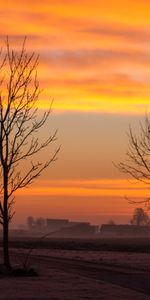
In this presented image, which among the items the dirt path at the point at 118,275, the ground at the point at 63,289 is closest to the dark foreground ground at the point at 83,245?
the dirt path at the point at 118,275

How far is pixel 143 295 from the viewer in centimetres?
2316

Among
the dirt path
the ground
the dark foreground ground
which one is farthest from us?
the dark foreground ground

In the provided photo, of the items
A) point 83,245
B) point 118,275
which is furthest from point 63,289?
point 83,245

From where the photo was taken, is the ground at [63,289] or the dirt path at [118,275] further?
the dirt path at [118,275]

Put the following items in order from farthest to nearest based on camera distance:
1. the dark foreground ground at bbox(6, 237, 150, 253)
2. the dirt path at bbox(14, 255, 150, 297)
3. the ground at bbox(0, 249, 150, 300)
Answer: the dark foreground ground at bbox(6, 237, 150, 253) < the dirt path at bbox(14, 255, 150, 297) < the ground at bbox(0, 249, 150, 300)

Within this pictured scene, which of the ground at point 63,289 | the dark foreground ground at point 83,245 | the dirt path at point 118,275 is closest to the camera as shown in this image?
the ground at point 63,289

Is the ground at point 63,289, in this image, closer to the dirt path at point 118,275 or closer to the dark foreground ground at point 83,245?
the dirt path at point 118,275

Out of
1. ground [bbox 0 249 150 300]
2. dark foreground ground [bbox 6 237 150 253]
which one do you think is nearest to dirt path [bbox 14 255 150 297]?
ground [bbox 0 249 150 300]

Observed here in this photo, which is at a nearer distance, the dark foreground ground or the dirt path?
the dirt path

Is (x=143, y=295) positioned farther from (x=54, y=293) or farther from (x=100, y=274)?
(x=100, y=274)

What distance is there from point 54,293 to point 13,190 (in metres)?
8.63

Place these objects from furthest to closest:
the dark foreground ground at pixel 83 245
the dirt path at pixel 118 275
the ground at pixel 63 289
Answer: the dark foreground ground at pixel 83 245
the dirt path at pixel 118 275
the ground at pixel 63 289

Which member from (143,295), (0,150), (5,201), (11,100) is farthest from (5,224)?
(143,295)

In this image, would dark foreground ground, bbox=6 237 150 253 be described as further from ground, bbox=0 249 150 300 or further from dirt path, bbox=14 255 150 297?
ground, bbox=0 249 150 300
